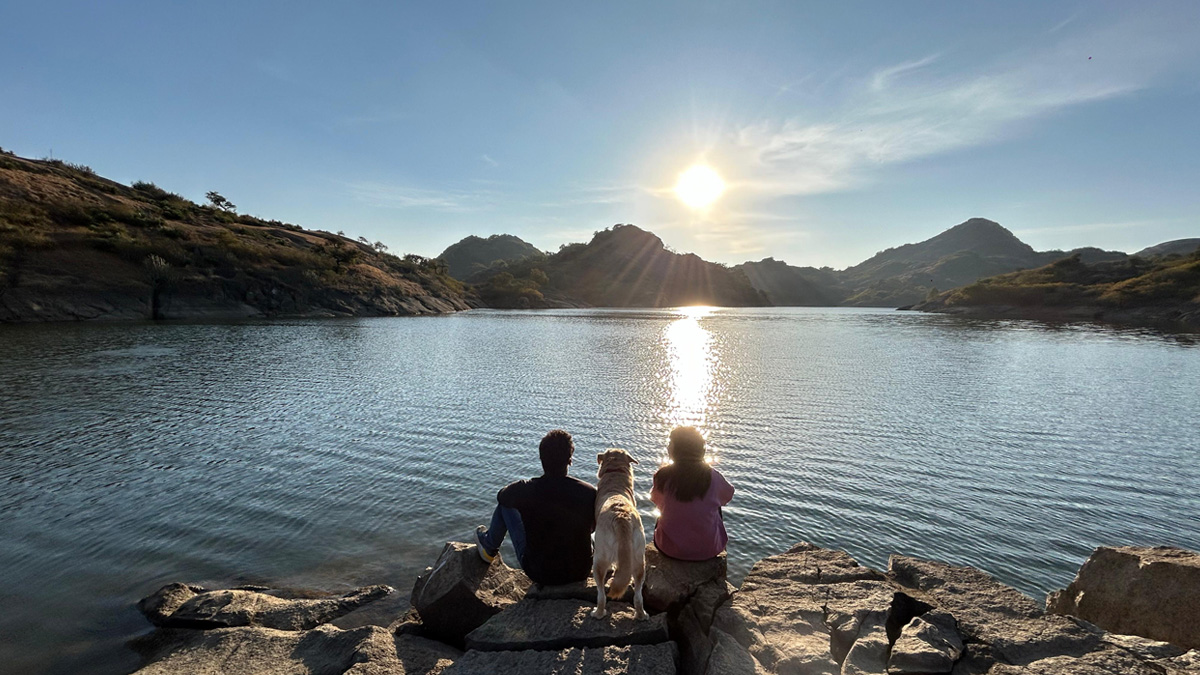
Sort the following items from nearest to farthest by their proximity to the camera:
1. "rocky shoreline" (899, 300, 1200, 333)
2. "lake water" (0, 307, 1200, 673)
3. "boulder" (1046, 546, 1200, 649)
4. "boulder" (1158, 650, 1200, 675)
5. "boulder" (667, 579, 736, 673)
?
"boulder" (1158, 650, 1200, 675) → "boulder" (667, 579, 736, 673) → "boulder" (1046, 546, 1200, 649) → "lake water" (0, 307, 1200, 673) → "rocky shoreline" (899, 300, 1200, 333)

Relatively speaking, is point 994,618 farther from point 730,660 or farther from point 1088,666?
point 730,660

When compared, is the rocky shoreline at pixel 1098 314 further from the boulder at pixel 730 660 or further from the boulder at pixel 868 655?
the boulder at pixel 730 660

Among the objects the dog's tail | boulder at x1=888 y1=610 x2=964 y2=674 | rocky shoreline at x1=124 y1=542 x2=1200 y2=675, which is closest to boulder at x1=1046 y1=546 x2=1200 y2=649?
rocky shoreline at x1=124 y1=542 x2=1200 y2=675

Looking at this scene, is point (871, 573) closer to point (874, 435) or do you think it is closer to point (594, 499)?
point (594, 499)

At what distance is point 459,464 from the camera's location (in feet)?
53.0

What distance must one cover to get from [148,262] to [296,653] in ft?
317

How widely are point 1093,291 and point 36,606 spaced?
17434 cm

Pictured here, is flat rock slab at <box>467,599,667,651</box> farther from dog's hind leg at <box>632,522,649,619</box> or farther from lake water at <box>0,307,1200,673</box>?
→ lake water at <box>0,307,1200,673</box>

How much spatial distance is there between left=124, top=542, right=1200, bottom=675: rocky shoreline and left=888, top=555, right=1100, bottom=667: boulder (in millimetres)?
21

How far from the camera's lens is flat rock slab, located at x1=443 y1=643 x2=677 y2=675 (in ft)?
16.7

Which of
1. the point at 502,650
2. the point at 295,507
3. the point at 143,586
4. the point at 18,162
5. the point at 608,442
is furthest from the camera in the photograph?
the point at 18,162

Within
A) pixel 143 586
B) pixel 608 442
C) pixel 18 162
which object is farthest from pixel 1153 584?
pixel 18 162

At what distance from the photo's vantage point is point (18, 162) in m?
92.2

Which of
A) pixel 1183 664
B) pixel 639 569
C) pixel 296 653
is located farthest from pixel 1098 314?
pixel 296 653
